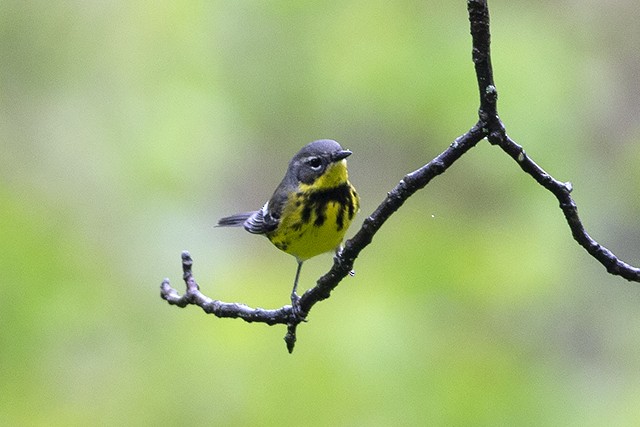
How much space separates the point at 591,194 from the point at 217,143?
179cm

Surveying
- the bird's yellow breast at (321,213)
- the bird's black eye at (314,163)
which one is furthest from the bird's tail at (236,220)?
the bird's black eye at (314,163)

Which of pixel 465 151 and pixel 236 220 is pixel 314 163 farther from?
pixel 465 151

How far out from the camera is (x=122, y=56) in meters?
4.34

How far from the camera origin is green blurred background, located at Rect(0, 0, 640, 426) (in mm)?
3770

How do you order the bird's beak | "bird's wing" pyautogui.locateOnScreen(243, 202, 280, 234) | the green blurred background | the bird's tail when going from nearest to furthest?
the bird's beak < "bird's wing" pyautogui.locateOnScreen(243, 202, 280, 234) < the bird's tail < the green blurred background

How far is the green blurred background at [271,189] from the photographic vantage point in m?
3.77

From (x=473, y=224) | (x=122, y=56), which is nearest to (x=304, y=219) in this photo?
(x=473, y=224)

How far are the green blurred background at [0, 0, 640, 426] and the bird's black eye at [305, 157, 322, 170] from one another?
136cm

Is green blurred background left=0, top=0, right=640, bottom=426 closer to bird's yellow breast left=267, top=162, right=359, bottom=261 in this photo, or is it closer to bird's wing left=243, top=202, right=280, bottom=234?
bird's wing left=243, top=202, right=280, bottom=234

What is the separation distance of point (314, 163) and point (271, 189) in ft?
6.49

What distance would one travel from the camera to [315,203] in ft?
8.44

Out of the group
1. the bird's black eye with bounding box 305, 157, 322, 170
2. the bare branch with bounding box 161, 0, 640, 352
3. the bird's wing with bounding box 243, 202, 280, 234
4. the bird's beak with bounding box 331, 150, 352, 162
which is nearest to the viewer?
the bare branch with bounding box 161, 0, 640, 352

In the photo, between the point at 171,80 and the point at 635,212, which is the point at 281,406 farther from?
the point at 635,212

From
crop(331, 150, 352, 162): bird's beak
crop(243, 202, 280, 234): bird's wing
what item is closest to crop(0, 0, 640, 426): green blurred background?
crop(243, 202, 280, 234): bird's wing
